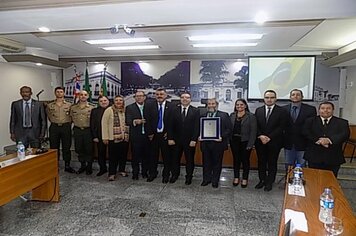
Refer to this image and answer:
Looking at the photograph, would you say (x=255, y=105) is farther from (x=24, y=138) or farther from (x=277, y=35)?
(x=24, y=138)

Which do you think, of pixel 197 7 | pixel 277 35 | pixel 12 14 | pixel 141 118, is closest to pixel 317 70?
pixel 277 35

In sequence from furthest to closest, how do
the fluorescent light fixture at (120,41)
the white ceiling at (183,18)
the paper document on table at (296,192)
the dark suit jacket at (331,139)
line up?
the fluorescent light fixture at (120,41), the dark suit jacket at (331,139), the white ceiling at (183,18), the paper document on table at (296,192)

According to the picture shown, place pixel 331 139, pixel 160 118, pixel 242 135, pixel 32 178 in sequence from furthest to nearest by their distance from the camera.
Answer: pixel 160 118
pixel 242 135
pixel 331 139
pixel 32 178

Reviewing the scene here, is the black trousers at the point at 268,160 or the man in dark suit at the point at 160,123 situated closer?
the black trousers at the point at 268,160

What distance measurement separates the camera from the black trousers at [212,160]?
14.9 ft

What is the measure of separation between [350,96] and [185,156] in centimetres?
430

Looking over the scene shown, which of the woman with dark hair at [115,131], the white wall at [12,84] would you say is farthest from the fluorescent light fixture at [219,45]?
the white wall at [12,84]

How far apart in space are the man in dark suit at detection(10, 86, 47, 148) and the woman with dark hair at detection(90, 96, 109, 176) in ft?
2.96

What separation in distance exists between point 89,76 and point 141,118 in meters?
3.61

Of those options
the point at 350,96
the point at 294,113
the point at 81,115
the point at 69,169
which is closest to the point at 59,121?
the point at 81,115

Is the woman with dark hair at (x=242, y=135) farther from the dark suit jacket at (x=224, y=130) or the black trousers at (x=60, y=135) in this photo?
the black trousers at (x=60, y=135)

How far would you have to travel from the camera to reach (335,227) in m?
1.82

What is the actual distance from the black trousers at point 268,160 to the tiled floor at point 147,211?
0.23 m

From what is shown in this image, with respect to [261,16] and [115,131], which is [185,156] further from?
[261,16]
